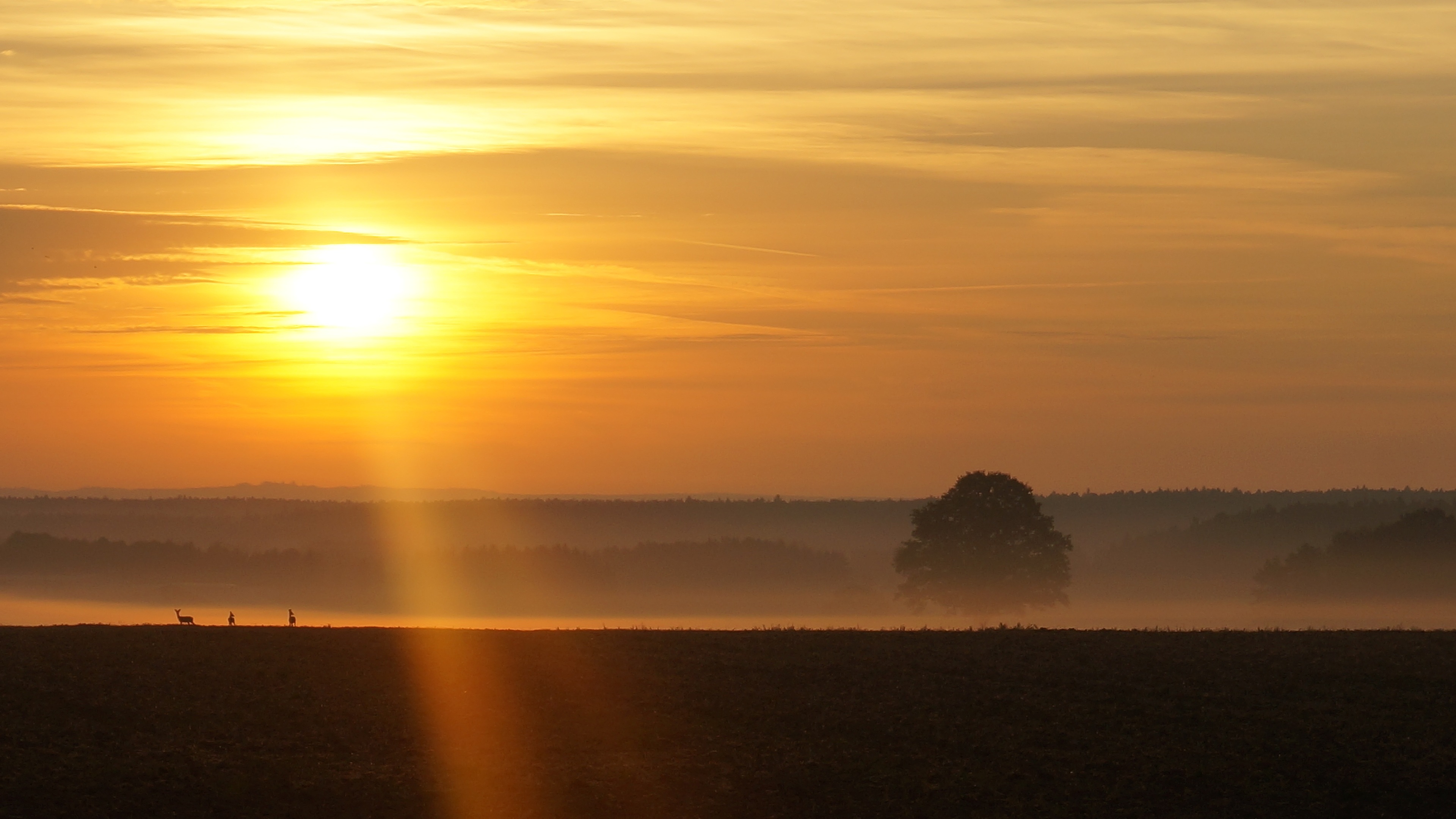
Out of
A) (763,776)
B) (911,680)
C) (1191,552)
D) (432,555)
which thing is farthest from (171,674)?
(432,555)

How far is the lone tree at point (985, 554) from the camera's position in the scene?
75.3 metres

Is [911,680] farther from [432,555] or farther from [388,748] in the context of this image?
[432,555]

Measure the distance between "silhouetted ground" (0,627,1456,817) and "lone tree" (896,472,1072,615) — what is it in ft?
132

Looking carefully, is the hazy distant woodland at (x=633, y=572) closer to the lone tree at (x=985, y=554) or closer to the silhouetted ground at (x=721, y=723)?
the lone tree at (x=985, y=554)

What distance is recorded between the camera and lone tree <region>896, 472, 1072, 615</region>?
7531 cm

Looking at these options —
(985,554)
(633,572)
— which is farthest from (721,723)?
(633,572)

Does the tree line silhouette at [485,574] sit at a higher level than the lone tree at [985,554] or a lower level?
higher

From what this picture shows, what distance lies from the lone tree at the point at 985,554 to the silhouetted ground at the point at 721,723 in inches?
1580

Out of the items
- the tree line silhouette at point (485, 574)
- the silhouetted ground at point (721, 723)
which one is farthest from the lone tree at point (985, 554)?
the tree line silhouette at point (485, 574)

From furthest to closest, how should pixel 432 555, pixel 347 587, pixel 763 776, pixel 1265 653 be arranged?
pixel 432 555, pixel 347 587, pixel 1265 653, pixel 763 776

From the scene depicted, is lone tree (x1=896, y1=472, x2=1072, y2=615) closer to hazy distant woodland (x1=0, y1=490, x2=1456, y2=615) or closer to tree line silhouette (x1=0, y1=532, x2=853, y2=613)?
hazy distant woodland (x1=0, y1=490, x2=1456, y2=615)

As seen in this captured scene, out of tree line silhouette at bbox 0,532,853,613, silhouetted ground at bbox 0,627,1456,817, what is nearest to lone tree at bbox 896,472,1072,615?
silhouetted ground at bbox 0,627,1456,817

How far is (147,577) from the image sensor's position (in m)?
156

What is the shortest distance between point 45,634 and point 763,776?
15.8 metres
